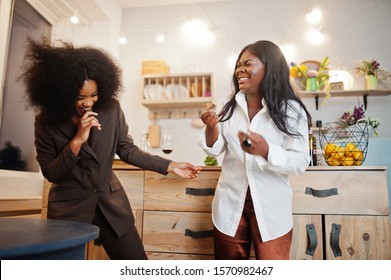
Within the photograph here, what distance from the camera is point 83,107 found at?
3.71 feet

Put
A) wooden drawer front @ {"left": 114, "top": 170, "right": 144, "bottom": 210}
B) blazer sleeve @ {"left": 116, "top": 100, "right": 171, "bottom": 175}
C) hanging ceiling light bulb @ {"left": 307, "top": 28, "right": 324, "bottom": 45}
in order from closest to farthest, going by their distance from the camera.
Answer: blazer sleeve @ {"left": 116, "top": 100, "right": 171, "bottom": 175} < wooden drawer front @ {"left": 114, "top": 170, "right": 144, "bottom": 210} < hanging ceiling light bulb @ {"left": 307, "top": 28, "right": 324, "bottom": 45}

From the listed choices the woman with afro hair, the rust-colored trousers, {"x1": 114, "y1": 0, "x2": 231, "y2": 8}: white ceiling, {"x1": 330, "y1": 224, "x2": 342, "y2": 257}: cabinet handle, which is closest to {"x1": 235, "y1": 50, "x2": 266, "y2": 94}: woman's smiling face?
the rust-colored trousers

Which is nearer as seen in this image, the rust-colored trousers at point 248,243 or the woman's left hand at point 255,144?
the woman's left hand at point 255,144

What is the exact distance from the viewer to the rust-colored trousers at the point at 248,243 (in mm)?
980

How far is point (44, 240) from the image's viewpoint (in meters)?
0.59

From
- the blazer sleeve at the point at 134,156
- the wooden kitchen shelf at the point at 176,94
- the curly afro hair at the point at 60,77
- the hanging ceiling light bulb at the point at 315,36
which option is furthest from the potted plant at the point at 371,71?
the curly afro hair at the point at 60,77

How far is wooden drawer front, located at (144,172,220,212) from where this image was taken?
146 cm

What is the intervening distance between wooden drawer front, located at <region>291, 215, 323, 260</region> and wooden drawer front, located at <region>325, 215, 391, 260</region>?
0.10ft

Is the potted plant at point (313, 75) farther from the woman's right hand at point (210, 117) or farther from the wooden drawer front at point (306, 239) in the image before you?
the woman's right hand at point (210, 117)

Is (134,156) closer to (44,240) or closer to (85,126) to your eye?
(85,126)

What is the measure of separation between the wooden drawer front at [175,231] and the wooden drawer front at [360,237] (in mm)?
528

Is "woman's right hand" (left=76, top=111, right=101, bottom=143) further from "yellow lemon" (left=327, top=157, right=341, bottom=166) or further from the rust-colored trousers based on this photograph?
"yellow lemon" (left=327, top=157, right=341, bottom=166)
